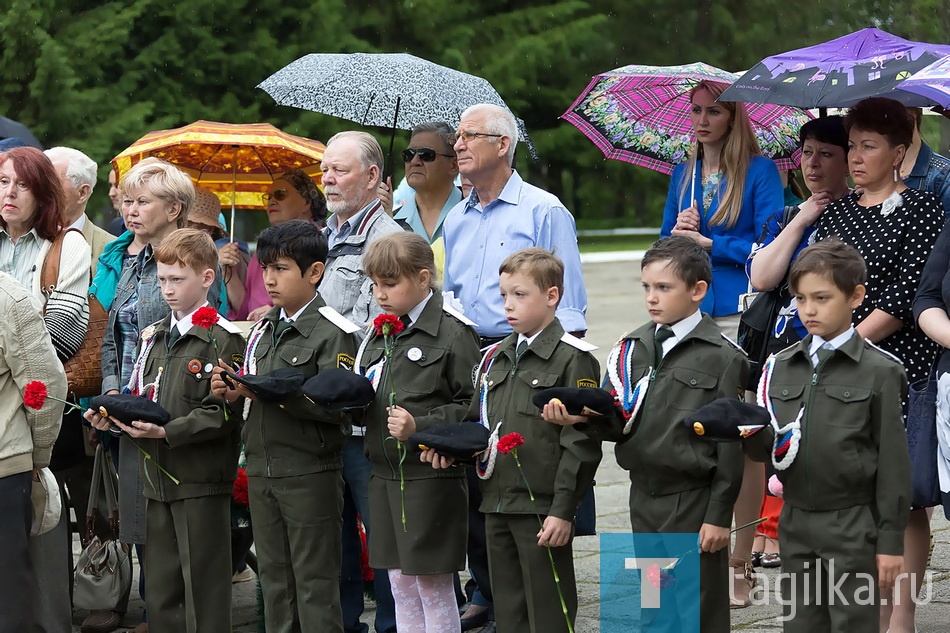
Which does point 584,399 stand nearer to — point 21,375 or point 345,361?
point 345,361

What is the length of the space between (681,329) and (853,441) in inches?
27.1

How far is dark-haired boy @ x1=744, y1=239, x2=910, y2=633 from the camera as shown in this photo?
3969mm

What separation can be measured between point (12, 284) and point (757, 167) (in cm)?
315

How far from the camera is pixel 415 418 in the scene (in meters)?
4.64

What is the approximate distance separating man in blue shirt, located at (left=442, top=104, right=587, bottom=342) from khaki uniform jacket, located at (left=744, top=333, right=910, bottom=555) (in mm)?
1344

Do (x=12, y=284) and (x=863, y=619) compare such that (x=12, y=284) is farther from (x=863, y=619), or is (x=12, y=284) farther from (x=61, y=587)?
(x=863, y=619)

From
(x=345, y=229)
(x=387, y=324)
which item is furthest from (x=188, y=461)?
(x=345, y=229)

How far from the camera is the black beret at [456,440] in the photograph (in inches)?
171

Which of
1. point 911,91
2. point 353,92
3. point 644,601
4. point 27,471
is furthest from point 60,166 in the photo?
point 911,91

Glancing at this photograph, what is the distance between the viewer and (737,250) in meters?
5.69

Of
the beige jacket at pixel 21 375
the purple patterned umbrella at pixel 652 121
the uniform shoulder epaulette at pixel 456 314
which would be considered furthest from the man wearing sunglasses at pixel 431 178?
the beige jacket at pixel 21 375

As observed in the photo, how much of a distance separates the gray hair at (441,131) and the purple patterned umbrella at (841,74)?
5.18ft

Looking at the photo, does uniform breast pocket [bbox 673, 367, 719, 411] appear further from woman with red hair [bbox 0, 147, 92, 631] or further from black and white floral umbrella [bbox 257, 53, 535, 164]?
woman with red hair [bbox 0, 147, 92, 631]

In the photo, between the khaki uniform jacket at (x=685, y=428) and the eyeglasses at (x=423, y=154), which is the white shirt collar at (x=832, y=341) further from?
the eyeglasses at (x=423, y=154)
